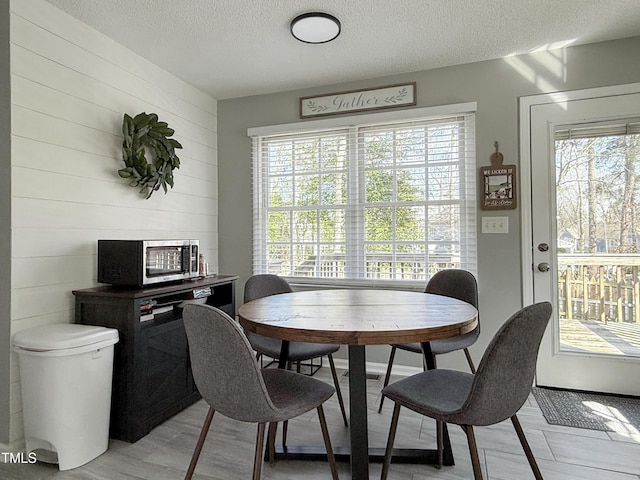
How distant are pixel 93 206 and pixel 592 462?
3.18m

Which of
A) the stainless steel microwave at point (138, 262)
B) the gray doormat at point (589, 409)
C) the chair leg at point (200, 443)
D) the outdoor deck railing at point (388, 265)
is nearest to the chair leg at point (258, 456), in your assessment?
the chair leg at point (200, 443)

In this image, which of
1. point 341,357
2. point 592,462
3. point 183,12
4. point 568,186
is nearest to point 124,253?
point 183,12

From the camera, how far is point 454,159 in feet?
9.88

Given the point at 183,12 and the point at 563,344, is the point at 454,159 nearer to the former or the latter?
the point at 563,344

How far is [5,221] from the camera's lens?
1970mm

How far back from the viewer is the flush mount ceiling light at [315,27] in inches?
90.1

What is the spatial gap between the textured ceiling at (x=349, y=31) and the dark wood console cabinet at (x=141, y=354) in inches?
66.4

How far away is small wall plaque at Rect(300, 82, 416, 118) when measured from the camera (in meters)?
3.11

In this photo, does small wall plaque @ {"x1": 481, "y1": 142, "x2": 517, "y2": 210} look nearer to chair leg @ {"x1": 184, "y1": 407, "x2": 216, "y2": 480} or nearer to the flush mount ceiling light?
the flush mount ceiling light

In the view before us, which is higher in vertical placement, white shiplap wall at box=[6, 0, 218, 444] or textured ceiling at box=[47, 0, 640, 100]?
textured ceiling at box=[47, 0, 640, 100]

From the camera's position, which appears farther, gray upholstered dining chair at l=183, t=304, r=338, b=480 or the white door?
the white door

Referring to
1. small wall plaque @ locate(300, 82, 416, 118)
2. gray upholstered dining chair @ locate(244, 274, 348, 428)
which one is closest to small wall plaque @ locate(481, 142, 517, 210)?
small wall plaque @ locate(300, 82, 416, 118)

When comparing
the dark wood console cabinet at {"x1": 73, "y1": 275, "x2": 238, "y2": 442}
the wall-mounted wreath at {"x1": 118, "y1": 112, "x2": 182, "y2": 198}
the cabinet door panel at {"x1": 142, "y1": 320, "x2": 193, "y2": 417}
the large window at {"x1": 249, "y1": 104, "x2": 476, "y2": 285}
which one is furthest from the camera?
the large window at {"x1": 249, "y1": 104, "x2": 476, "y2": 285}

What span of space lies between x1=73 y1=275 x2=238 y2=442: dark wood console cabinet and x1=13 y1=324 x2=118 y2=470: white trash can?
14 cm
